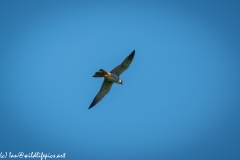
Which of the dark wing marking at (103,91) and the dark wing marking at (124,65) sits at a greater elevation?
the dark wing marking at (124,65)

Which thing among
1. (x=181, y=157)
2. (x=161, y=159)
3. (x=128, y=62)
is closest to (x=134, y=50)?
(x=128, y=62)

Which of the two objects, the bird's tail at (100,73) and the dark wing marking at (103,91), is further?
the dark wing marking at (103,91)

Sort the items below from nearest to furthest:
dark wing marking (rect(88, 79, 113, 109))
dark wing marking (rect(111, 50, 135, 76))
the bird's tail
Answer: the bird's tail < dark wing marking (rect(111, 50, 135, 76)) < dark wing marking (rect(88, 79, 113, 109))

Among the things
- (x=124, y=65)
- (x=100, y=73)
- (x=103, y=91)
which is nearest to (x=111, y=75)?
(x=100, y=73)

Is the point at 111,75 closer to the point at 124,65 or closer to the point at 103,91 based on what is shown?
the point at 124,65

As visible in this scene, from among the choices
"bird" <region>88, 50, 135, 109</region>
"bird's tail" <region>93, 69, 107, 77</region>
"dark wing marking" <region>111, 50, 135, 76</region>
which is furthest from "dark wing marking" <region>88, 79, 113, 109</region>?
"bird's tail" <region>93, 69, 107, 77</region>

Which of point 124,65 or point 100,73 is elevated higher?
point 124,65

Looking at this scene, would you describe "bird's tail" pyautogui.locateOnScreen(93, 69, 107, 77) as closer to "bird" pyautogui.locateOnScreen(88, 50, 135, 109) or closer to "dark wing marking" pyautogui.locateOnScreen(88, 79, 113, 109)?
"bird" pyautogui.locateOnScreen(88, 50, 135, 109)

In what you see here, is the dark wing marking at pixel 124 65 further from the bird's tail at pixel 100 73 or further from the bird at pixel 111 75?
the bird's tail at pixel 100 73

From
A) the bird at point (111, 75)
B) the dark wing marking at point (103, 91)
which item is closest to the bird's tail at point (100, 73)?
the bird at point (111, 75)

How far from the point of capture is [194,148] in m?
71.0

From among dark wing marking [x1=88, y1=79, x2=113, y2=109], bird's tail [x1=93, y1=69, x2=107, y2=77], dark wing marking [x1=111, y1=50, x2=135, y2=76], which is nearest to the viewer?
bird's tail [x1=93, y1=69, x2=107, y2=77]

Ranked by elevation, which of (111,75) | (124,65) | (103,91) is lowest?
(103,91)

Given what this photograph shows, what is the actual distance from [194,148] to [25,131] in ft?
116
